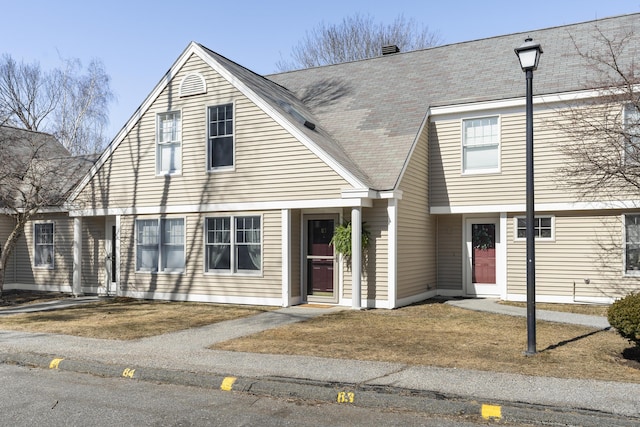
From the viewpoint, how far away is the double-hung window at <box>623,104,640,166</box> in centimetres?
1074

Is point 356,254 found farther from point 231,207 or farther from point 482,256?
point 482,256

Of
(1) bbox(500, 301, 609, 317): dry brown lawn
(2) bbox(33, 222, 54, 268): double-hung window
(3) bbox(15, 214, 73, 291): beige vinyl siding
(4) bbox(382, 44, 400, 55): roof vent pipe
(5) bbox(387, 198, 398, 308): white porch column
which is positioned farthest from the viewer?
(4) bbox(382, 44, 400, 55): roof vent pipe

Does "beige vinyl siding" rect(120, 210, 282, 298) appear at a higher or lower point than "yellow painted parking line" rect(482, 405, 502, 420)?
higher

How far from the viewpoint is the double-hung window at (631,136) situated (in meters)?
10.7

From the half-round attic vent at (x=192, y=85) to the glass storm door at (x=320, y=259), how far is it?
4986 millimetres

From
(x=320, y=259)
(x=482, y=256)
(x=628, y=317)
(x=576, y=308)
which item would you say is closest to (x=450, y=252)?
(x=482, y=256)

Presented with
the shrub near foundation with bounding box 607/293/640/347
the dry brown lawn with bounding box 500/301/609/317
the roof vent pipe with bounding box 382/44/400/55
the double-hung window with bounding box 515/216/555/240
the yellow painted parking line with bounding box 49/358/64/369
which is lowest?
the yellow painted parking line with bounding box 49/358/64/369

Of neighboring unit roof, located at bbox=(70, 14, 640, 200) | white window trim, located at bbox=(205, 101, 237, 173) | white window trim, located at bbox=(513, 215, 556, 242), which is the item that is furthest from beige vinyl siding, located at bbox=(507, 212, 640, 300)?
white window trim, located at bbox=(205, 101, 237, 173)

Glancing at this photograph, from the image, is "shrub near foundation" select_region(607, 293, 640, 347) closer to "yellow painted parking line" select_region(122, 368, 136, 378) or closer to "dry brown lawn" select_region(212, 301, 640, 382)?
"dry brown lawn" select_region(212, 301, 640, 382)

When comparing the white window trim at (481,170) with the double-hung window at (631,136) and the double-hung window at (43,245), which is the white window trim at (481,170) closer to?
the double-hung window at (631,136)

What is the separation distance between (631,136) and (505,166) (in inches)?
198

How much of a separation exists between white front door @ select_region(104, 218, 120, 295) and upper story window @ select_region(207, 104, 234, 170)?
4.66m

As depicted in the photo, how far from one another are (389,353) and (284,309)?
19.1 feet

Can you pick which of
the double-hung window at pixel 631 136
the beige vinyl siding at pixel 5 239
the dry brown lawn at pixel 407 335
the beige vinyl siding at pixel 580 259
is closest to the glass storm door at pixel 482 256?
the beige vinyl siding at pixel 580 259
